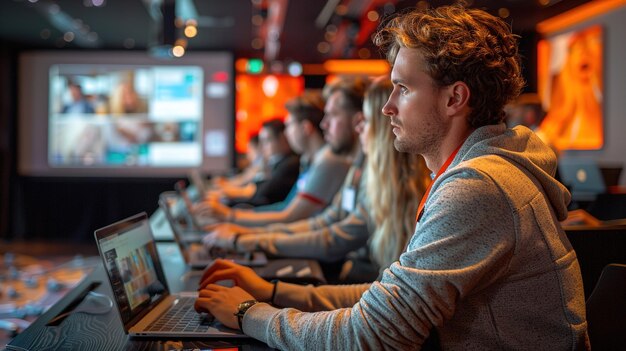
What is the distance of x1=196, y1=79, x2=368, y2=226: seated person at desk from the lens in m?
2.96

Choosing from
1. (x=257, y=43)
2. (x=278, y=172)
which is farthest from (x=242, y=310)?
(x=257, y=43)

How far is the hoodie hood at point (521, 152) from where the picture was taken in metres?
1.14

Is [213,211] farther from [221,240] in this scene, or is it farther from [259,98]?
[259,98]

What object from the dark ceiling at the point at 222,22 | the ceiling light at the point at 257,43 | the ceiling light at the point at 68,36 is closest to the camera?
the dark ceiling at the point at 222,22

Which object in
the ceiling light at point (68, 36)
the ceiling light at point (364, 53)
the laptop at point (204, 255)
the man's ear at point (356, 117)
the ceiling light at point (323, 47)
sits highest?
the ceiling light at point (68, 36)

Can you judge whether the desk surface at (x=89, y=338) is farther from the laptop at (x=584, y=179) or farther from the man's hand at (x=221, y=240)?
the laptop at (x=584, y=179)

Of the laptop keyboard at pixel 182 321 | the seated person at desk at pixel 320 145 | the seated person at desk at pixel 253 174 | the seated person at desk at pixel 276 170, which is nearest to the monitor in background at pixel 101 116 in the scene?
the seated person at desk at pixel 253 174

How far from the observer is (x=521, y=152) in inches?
46.2

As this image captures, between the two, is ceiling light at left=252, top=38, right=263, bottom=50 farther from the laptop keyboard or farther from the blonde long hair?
the laptop keyboard

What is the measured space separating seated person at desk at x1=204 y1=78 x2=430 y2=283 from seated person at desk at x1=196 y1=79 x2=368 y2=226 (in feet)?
1.86

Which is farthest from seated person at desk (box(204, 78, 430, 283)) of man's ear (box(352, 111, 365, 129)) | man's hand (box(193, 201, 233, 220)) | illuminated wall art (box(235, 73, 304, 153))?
illuminated wall art (box(235, 73, 304, 153))

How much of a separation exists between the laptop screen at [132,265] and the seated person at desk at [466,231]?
28cm

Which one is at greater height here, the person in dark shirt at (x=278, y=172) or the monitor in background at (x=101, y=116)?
the monitor in background at (x=101, y=116)

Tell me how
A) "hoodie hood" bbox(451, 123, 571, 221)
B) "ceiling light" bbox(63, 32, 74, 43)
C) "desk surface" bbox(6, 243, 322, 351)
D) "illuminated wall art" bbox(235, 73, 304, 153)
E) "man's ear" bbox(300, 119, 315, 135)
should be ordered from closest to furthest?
"hoodie hood" bbox(451, 123, 571, 221) < "desk surface" bbox(6, 243, 322, 351) < "man's ear" bbox(300, 119, 315, 135) < "ceiling light" bbox(63, 32, 74, 43) < "illuminated wall art" bbox(235, 73, 304, 153)
